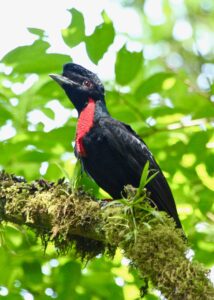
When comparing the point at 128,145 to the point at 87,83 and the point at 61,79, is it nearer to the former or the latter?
the point at 61,79

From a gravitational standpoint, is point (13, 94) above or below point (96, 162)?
above

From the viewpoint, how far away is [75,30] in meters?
4.05

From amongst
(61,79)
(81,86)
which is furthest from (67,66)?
(81,86)

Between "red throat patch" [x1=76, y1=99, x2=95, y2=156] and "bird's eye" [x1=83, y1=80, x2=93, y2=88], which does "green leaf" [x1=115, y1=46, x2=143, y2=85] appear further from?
"bird's eye" [x1=83, y1=80, x2=93, y2=88]

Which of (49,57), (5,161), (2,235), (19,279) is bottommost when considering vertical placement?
(19,279)

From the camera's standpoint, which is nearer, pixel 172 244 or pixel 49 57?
pixel 172 244

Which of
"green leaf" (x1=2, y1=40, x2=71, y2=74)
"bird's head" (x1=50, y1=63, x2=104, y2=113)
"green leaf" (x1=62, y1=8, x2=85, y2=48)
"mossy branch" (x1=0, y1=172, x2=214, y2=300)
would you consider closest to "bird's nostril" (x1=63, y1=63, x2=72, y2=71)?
"bird's head" (x1=50, y1=63, x2=104, y2=113)

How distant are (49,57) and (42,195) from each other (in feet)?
4.03

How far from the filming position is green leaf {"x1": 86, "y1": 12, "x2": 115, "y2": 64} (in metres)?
4.00

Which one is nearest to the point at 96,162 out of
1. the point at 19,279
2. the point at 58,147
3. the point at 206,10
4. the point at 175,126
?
the point at 58,147

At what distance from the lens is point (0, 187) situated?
341 cm

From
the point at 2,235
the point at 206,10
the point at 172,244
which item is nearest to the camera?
the point at 172,244

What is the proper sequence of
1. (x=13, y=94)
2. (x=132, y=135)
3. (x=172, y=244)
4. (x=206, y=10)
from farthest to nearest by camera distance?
(x=206, y=10) < (x=13, y=94) < (x=132, y=135) < (x=172, y=244)

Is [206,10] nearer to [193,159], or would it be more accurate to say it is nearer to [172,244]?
[193,159]
